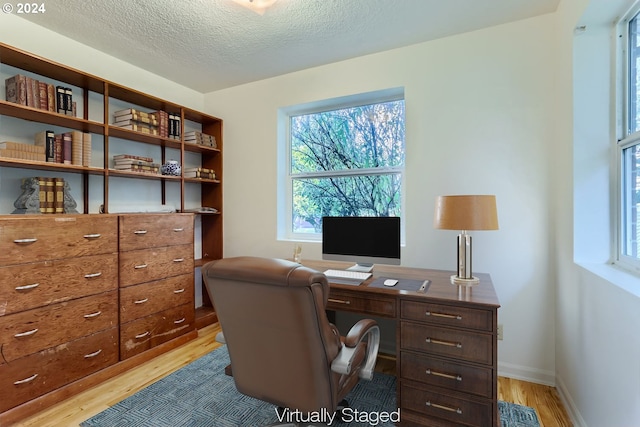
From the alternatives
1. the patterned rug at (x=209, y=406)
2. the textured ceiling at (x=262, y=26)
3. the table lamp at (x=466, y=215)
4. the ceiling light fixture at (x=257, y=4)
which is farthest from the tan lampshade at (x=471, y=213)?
the ceiling light fixture at (x=257, y=4)

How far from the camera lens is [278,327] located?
1.27 meters

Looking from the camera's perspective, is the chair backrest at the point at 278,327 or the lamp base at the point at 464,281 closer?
the chair backrest at the point at 278,327

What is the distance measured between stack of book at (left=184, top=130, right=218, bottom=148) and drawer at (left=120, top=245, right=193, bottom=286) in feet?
3.59

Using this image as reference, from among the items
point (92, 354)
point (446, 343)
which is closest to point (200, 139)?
point (92, 354)

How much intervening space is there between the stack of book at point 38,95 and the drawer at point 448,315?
270cm

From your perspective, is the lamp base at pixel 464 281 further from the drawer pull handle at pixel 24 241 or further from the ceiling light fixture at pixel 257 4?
the drawer pull handle at pixel 24 241

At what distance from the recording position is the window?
9.32ft

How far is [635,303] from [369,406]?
148 centimetres

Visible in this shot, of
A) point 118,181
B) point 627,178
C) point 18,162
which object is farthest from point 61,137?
point 627,178

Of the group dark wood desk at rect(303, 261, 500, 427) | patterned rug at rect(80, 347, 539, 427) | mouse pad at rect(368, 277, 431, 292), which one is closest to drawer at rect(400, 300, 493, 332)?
dark wood desk at rect(303, 261, 500, 427)

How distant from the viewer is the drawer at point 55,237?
1.81m

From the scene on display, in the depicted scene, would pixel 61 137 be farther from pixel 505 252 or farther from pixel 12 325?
pixel 505 252

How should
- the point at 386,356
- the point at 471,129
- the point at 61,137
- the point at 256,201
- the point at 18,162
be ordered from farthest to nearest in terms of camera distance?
the point at 256,201
the point at 386,356
the point at 471,129
the point at 61,137
the point at 18,162

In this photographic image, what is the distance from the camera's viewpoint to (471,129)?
93.6 inches
